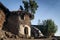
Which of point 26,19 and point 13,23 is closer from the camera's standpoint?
point 13,23

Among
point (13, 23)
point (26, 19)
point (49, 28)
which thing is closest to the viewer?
point (13, 23)

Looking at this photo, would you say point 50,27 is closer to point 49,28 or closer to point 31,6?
point 49,28

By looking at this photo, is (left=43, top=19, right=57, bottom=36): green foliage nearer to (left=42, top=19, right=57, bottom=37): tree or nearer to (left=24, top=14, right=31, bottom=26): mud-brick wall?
(left=42, top=19, right=57, bottom=37): tree

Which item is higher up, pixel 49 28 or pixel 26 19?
pixel 26 19

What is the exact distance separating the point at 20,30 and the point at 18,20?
6.07 ft

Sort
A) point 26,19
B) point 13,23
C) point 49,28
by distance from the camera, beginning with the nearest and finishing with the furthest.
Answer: point 13,23
point 26,19
point 49,28

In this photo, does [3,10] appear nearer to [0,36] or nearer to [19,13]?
[19,13]

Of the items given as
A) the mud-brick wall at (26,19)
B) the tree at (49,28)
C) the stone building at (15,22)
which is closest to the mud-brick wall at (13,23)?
the stone building at (15,22)

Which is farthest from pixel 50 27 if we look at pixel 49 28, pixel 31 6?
pixel 31 6

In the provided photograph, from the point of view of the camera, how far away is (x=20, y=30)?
3077 cm

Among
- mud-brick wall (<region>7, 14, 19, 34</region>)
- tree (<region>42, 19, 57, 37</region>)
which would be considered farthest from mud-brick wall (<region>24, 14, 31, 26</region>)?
tree (<region>42, 19, 57, 37</region>)

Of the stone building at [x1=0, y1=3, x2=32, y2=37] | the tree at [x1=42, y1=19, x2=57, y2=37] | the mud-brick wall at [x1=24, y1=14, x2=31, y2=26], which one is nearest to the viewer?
the stone building at [x1=0, y1=3, x2=32, y2=37]

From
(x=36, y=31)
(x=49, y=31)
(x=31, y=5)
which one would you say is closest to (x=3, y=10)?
(x=31, y=5)

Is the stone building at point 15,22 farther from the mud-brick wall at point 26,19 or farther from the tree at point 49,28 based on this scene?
the tree at point 49,28
